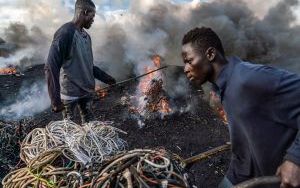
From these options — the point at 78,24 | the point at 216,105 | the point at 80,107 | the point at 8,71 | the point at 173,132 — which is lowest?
the point at 173,132

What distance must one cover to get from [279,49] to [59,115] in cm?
788

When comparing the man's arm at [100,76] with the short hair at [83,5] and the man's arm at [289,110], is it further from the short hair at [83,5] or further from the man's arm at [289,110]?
the man's arm at [289,110]

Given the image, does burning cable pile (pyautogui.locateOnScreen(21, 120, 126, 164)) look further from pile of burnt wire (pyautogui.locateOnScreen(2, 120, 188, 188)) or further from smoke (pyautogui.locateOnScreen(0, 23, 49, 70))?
smoke (pyautogui.locateOnScreen(0, 23, 49, 70))

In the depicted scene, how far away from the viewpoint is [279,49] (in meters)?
14.7

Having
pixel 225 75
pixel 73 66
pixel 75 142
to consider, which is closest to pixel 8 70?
pixel 73 66

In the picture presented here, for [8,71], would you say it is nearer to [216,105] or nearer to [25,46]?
[25,46]

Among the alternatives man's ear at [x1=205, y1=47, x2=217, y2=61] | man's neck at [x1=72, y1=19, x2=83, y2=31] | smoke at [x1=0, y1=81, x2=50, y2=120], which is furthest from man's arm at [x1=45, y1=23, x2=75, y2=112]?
smoke at [x1=0, y1=81, x2=50, y2=120]

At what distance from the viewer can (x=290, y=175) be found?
2805mm

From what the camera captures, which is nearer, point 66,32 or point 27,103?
point 66,32

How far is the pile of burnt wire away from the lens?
3381 millimetres

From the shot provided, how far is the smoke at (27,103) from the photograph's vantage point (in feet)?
37.5

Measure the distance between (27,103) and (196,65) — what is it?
385 inches

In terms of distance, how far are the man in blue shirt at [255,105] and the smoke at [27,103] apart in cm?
848

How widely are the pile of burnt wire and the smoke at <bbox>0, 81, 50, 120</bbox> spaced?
6.48 m
